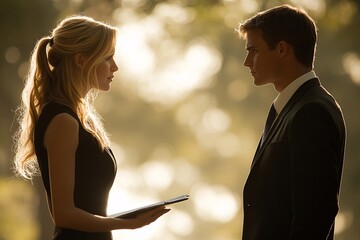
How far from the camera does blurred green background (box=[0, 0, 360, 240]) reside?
Result: 22.1m

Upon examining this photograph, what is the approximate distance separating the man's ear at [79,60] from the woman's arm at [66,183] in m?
0.41

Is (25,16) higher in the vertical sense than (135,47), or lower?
lower

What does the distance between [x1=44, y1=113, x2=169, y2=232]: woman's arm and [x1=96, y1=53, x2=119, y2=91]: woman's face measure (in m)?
0.49

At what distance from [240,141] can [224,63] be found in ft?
17.9

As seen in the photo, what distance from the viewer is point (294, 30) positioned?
16.5 feet

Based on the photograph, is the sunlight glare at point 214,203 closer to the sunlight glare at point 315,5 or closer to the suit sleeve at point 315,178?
the sunlight glare at point 315,5

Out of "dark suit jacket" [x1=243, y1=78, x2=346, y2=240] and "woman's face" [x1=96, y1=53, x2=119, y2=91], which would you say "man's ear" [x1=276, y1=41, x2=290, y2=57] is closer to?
"dark suit jacket" [x1=243, y1=78, x2=346, y2=240]

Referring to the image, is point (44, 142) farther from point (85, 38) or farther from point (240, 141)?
point (240, 141)

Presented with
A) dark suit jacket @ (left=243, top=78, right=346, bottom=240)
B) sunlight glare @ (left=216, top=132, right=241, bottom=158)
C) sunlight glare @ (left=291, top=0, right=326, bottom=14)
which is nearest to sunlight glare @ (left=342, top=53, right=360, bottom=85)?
sunlight glare @ (left=291, top=0, right=326, bottom=14)

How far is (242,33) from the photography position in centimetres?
539

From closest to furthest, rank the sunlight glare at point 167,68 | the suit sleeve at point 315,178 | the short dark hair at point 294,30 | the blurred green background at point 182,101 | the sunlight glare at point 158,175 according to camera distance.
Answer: the suit sleeve at point 315,178, the short dark hair at point 294,30, the blurred green background at point 182,101, the sunlight glare at point 167,68, the sunlight glare at point 158,175

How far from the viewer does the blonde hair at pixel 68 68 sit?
5352mm

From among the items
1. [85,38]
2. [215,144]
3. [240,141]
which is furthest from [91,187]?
[215,144]

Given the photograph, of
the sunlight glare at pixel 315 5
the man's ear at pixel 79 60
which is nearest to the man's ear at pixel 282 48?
the man's ear at pixel 79 60
